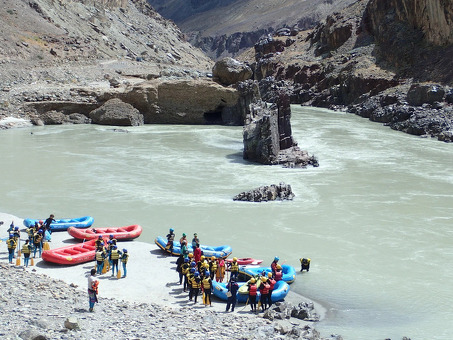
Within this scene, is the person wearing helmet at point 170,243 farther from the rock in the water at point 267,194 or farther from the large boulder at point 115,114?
the large boulder at point 115,114

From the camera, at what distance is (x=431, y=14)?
208ft

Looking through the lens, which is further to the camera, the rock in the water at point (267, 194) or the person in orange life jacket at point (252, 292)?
the rock in the water at point (267, 194)

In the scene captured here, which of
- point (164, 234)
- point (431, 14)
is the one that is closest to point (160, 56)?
point (431, 14)

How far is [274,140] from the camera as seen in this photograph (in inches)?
1332

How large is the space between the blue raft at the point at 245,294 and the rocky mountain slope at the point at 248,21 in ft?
438

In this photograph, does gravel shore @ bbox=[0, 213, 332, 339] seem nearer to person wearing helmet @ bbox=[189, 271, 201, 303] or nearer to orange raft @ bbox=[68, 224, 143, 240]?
person wearing helmet @ bbox=[189, 271, 201, 303]

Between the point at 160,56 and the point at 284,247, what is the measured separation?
8074 cm

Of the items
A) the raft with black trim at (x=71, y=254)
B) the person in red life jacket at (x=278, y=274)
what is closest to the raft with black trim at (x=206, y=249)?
the raft with black trim at (x=71, y=254)

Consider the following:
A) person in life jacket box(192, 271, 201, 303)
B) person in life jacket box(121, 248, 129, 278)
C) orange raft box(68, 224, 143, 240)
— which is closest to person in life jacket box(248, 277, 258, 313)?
person in life jacket box(192, 271, 201, 303)

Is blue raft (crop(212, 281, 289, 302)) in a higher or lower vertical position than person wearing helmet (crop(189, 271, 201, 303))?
lower

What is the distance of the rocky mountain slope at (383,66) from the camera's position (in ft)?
171

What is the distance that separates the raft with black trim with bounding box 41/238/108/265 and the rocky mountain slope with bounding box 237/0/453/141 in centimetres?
3303

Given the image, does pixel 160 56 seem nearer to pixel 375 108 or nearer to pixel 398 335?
pixel 375 108

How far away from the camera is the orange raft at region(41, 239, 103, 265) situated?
1683 centimetres
